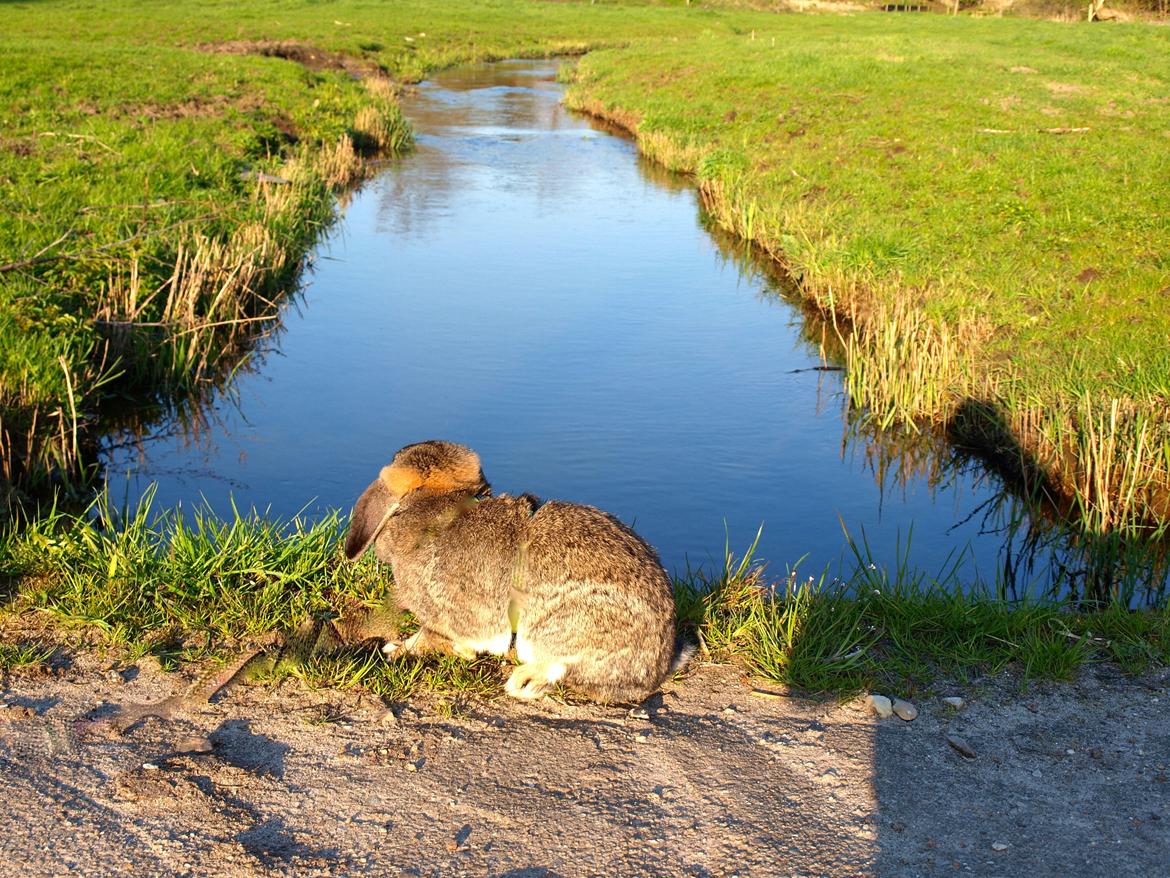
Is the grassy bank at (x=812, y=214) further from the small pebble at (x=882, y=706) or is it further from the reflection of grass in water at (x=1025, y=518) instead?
the small pebble at (x=882, y=706)

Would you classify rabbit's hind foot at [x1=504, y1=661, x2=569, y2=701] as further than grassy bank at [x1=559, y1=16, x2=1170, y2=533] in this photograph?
No

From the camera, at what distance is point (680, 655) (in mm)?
5219

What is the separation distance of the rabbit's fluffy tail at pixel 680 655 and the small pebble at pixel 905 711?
91 centimetres

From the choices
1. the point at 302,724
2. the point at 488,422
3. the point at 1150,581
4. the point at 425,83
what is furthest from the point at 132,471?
the point at 425,83

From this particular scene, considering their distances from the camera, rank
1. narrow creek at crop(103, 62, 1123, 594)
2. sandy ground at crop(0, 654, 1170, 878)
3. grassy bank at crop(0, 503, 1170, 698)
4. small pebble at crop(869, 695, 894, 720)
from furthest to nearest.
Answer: narrow creek at crop(103, 62, 1123, 594), grassy bank at crop(0, 503, 1170, 698), small pebble at crop(869, 695, 894, 720), sandy ground at crop(0, 654, 1170, 878)

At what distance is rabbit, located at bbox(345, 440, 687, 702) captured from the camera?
4.75 metres

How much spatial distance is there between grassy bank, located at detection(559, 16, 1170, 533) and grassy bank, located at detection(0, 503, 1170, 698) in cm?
264

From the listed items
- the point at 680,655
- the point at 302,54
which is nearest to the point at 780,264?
the point at 680,655

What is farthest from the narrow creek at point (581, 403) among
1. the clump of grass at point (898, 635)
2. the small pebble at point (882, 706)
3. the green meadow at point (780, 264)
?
the small pebble at point (882, 706)

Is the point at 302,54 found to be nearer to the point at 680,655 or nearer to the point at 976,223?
the point at 976,223

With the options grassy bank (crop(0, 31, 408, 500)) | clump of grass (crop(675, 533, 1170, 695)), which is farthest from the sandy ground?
grassy bank (crop(0, 31, 408, 500))

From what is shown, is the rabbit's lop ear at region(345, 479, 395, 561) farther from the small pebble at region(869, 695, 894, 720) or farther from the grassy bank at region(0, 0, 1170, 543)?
the grassy bank at region(0, 0, 1170, 543)

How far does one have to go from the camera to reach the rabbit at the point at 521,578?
475 cm

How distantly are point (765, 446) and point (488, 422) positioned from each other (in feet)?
8.14
